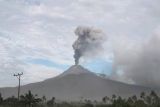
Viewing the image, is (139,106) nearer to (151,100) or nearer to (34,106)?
(34,106)

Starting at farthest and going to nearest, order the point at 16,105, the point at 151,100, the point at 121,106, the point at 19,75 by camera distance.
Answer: the point at 151,100, the point at 16,105, the point at 19,75, the point at 121,106

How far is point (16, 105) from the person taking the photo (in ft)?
283

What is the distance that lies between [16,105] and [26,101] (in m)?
5.03

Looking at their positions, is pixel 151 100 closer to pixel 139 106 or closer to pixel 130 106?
pixel 139 106

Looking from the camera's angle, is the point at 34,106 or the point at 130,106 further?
the point at 34,106

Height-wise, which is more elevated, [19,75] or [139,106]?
[19,75]

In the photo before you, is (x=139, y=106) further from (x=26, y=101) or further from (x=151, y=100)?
(x=151, y=100)

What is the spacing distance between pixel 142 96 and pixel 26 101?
6488cm

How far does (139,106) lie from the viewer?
266 feet

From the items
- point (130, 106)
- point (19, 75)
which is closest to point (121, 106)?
point (130, 106)

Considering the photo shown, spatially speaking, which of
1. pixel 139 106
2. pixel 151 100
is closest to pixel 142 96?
pixel 151 100

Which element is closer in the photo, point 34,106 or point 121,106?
point 121,106

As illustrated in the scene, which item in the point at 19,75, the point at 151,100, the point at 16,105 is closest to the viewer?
the point at 19,75

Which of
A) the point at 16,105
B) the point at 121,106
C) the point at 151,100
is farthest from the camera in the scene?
the point at 151,100
